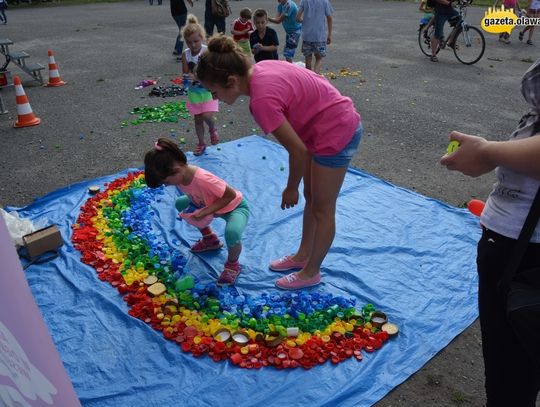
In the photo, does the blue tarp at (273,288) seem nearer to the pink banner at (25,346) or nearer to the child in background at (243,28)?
the pink banner at (25,346)

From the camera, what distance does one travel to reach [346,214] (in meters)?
4.03

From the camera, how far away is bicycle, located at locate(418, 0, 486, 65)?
9.29 m

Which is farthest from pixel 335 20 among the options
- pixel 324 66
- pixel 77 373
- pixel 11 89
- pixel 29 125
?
pixel 77 373

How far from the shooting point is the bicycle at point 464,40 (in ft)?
30.5

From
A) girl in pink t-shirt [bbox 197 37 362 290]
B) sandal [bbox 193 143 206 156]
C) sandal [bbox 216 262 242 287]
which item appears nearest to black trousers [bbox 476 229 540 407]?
girl in pink t-shirt [bbox 197 37 362 290]

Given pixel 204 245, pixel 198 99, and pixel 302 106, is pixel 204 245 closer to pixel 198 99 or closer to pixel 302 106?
pixel 302 106

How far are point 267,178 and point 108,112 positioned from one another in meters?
3.28

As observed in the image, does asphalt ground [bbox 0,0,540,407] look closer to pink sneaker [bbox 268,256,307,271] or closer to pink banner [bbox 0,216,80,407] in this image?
pink sneaker [bbox 268,256,307,271]

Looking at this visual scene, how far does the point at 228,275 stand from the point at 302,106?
130 cm

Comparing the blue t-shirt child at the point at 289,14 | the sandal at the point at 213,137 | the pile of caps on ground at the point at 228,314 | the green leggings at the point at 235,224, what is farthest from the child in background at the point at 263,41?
the green leggings at the point at 235,224

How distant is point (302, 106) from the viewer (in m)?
2.52

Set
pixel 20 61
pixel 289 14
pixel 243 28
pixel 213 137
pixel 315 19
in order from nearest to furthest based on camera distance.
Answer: pixel 213 137, pixel 243 28, pixel 315 19, pixel 289 14, pixel 20 61

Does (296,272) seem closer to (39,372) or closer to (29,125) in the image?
(39,372)

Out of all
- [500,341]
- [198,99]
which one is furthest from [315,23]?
[500,341]
